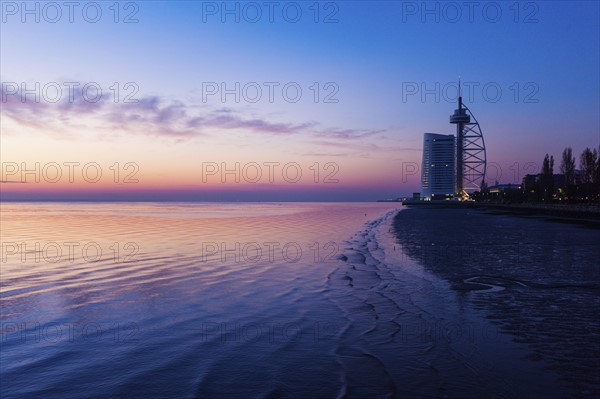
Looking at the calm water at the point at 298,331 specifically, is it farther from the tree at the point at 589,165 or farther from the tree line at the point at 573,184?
the tree at the point at 589,165

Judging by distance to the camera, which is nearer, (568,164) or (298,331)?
(298,331)

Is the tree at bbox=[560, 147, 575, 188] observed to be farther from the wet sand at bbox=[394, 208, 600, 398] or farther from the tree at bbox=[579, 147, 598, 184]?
the wet sand at bbox=[394, 208, 600, 398]

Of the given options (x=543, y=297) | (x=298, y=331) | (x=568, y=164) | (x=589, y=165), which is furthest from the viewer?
(x=568, y=164)

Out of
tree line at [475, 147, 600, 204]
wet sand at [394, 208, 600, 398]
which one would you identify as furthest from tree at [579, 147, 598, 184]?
wet sand at [394, 208, 600, 398]

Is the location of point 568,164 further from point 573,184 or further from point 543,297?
point 543,297

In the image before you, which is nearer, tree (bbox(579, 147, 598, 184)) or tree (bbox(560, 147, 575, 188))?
tree (bbox(579, 147, 598, 184))

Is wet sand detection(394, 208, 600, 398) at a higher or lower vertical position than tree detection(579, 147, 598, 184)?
lower

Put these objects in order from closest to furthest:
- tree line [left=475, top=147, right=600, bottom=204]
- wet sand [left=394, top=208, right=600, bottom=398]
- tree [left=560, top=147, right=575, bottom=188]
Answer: wet sand [left=394, top=208, right=600, bottom=398] < tree line [left=475, top=147, right=600, bottom=204] < tree [left=560, top=147, right=575, bottom=188]

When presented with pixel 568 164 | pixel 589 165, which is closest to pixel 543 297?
pixel 589 165

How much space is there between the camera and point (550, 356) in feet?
30.2

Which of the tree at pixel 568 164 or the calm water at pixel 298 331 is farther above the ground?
the tree at pixel 568 164

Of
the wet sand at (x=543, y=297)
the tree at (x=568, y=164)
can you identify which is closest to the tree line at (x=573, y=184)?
the tree at (x=568, y=164)

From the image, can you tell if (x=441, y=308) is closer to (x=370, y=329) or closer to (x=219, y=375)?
(x=370, y=329)

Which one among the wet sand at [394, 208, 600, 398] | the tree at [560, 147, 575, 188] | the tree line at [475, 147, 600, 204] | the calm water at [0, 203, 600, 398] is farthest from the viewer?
the tree at [560, 147, 575, 188]
